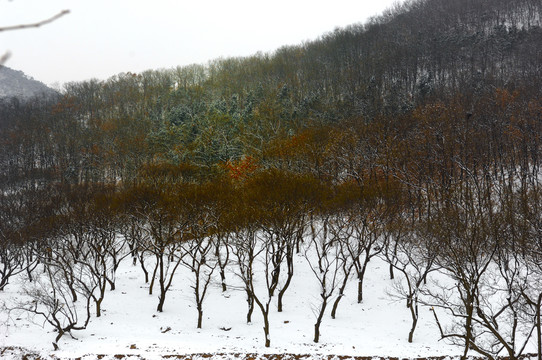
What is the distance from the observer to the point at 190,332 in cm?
2156

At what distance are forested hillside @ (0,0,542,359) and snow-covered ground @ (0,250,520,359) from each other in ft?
3.98

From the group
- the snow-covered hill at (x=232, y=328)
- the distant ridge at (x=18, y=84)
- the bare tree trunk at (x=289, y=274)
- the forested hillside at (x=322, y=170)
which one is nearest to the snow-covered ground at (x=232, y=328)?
the snow-covered hill at (x=232, y=328)

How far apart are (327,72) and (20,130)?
60.2 meters

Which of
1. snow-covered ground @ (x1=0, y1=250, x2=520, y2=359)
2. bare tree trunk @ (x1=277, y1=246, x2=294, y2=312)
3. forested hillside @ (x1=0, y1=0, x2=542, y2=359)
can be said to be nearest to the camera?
snow-covered ground @ (x1=0, y1=250, x2=520, y2=359)

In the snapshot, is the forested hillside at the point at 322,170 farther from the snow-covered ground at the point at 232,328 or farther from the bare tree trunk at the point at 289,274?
the snow-covered ground at the point at 232,328

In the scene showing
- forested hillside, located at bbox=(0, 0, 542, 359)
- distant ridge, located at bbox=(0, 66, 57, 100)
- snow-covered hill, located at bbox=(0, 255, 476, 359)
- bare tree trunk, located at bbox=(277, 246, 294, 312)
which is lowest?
snow-covered hill, located at bbox=(0, 255, 476, 359)

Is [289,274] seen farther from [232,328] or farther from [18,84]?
[18,84]

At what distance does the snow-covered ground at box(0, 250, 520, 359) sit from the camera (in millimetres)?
18438

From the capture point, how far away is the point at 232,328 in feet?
72.6

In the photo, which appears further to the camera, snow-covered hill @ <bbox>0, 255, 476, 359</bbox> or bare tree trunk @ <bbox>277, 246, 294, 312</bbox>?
bare tree trunk @ <bbox>277, 246, 294, 312</bbox>

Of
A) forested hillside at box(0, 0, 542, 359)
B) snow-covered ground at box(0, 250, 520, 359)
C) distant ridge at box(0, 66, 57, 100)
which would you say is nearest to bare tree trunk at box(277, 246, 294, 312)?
forested hillside at box(0, 0, 542, 359)

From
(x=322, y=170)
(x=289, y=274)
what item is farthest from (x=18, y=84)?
(x=289, y=274)

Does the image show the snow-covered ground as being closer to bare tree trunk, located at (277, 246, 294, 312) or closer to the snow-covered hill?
the snow-covered hill

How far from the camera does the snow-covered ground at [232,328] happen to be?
1844 cm
